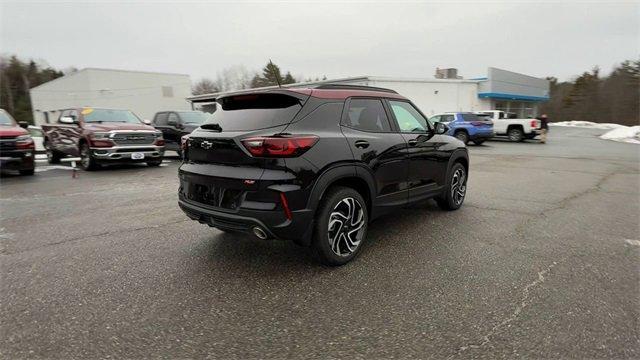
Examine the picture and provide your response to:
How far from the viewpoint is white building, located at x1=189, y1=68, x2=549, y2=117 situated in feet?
99.6

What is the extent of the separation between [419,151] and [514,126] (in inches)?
812

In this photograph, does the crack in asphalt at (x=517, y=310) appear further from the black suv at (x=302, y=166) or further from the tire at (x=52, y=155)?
the tire at (x=52, y=155)

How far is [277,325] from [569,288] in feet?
8.17

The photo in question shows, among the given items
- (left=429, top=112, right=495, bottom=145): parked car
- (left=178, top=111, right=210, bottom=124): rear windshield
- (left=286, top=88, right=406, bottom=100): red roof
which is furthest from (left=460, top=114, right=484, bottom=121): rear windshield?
→ (left=286, top=88, right=406, bottom=100): red roof

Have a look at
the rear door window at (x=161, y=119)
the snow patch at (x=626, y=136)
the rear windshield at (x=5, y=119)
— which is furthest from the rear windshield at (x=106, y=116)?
the snow patch at (x=626, y=136)

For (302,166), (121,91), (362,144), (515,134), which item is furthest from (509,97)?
(302,166)

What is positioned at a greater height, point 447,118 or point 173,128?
point 173,128

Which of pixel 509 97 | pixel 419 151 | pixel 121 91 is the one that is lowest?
pixel 419 151

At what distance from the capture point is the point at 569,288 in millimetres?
3258

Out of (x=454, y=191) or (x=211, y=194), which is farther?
(x=454, y=191)

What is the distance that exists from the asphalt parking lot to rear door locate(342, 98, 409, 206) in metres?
0.62

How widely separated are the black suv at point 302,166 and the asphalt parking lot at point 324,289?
47cm

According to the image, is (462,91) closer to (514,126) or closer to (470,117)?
(514,126)

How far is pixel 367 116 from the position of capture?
415 cm
